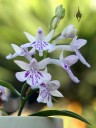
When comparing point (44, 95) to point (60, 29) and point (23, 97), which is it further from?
point (60, 29)

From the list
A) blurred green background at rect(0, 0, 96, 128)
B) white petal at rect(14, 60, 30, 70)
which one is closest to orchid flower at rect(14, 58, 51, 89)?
white petal at rect(14, 60, 30, 70)

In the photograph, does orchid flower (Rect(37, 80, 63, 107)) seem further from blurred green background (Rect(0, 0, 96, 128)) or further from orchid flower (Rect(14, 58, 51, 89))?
blurred green background (Rect(0, 0, 96, 128))

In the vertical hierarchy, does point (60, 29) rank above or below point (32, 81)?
above

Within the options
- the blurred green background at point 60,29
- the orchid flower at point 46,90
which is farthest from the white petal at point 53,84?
the blurred green background at point 60,29

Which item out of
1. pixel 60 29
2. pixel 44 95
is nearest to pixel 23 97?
pixel 44 95

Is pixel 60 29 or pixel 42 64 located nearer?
pixel 42 64

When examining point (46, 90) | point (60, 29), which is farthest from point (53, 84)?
point (60, 29)

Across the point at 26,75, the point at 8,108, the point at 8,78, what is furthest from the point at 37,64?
the point at 8,78
